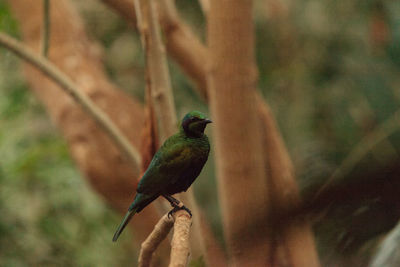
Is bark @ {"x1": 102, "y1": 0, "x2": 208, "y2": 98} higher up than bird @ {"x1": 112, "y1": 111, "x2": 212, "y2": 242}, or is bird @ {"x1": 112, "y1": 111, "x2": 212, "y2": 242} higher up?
bark @ {"x1": 102, "y1": 0, "x2": 208, "y2": 98}

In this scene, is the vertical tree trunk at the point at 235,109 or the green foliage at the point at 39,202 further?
the green foliage at the point at 39,202

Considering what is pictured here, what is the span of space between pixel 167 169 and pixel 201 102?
302cm

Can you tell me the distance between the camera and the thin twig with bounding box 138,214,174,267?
855 millimetres

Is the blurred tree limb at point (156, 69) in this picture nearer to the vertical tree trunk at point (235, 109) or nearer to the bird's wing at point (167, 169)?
the vertical tree trunk at point (235, 109)

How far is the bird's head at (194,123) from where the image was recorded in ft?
2.41

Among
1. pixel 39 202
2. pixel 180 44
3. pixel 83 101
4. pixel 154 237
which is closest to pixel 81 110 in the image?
pixel 180 44

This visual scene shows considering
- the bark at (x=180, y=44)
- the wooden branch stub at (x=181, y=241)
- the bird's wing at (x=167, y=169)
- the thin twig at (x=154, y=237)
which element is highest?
the bark at (x=180, y=44)

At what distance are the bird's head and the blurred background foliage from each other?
1673mm

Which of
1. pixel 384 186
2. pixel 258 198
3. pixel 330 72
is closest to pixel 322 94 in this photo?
pixel 330 72

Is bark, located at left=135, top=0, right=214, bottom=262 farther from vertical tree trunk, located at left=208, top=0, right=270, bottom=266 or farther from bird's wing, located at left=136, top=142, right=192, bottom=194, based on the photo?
bird's wing, located at left=136, top=142, right=192, bottom=194

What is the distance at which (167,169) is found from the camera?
29.3 inches

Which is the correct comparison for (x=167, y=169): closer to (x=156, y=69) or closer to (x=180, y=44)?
(x=156, y=69)

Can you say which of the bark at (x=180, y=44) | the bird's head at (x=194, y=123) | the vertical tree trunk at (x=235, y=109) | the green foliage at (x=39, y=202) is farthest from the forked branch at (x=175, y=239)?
the green foliage at (x=39, y=202)

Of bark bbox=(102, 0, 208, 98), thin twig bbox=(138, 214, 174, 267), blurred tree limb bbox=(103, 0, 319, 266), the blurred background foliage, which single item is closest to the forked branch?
thin twig bbox=(138, 214, 174, 267)
